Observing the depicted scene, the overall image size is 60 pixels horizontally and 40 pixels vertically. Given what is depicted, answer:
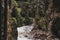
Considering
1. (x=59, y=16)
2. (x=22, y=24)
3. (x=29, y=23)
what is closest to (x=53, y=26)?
(x=59, y=16)

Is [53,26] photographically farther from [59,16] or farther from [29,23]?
[29,23]

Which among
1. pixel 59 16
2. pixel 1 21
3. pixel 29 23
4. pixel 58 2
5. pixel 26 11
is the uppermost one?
pixel 1 21

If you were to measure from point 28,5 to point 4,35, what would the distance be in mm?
21449

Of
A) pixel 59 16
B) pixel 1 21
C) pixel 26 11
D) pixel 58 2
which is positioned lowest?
pixel 26 11

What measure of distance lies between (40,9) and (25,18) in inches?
283

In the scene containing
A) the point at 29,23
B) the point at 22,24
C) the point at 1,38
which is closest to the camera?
the point at 1,38

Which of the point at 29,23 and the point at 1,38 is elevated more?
the point at 1,38

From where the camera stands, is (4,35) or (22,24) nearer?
(4,35)

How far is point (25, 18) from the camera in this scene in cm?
2252

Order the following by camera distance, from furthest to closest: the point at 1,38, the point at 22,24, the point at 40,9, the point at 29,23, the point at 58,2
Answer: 1. the point at 29,23
2. the point at 22,24
3. the point at 40,9
4. the point at 58,2
5. the point at 1,38

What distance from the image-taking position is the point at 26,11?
23.2 metres

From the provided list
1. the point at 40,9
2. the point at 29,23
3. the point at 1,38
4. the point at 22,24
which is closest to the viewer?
the point at 1,38

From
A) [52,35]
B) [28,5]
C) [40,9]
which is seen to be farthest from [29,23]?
[52,35]

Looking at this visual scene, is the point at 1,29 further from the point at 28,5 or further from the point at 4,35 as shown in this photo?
the point at 28,5
